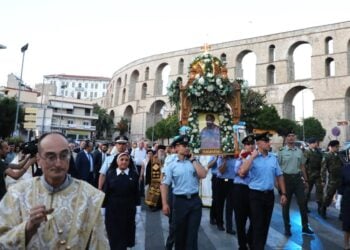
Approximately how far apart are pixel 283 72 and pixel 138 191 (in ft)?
181

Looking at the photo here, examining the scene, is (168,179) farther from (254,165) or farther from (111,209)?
(254,165)

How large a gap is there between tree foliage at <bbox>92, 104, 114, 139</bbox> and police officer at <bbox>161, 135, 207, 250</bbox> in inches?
2906

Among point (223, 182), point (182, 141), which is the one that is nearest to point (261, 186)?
point (182, 141)

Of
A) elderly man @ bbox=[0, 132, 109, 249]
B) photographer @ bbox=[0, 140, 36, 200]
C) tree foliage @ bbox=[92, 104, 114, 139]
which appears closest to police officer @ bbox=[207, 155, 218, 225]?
photographer @ bbox=[0, 140, 36, 200]

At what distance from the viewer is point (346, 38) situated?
5119cm

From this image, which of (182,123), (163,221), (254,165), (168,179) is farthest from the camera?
(182,123)

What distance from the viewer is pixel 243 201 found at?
626 cm

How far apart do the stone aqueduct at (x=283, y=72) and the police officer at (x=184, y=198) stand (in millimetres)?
41655

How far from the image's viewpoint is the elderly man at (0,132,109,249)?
197 centimetres

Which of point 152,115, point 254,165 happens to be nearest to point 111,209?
point 254,165

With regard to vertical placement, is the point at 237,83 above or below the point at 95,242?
above

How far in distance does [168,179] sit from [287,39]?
57.0 metres

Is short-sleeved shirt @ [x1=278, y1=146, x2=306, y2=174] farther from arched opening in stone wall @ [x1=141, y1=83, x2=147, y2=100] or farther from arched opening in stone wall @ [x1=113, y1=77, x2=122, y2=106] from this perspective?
arched opening in stone wall @ [x1=113, y1=77, x2=122, y2=106]

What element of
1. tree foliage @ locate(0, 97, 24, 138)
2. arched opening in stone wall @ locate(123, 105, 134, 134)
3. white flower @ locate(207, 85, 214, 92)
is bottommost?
white flower @ locate(207, 85, 214, 92)
